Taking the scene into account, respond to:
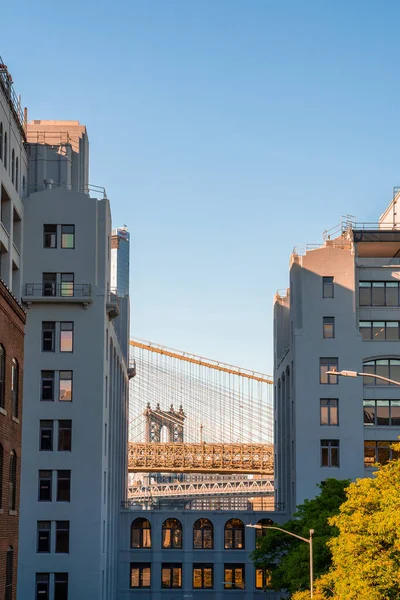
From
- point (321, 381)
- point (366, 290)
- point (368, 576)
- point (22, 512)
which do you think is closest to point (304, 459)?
point (321, 381)

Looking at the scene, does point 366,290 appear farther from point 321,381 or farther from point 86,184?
point 86,184

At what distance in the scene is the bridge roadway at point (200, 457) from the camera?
555ft

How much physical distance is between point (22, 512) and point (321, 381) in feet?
88.3

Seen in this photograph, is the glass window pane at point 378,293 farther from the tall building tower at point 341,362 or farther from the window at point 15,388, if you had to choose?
the window at point 15,388

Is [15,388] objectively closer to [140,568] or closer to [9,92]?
[9,92]

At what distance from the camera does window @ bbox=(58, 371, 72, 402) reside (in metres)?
82.6

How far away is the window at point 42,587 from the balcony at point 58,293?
2004 centimetres

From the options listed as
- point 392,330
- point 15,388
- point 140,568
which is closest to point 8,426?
point 15,388

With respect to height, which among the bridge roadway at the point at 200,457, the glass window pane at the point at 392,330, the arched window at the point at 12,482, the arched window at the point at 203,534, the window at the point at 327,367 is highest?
the glass window pane at the point at 392,330

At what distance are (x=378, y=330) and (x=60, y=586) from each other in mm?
33252

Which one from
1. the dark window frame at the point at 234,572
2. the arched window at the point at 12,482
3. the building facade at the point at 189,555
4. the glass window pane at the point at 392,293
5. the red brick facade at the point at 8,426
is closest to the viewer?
the red brick facade at the point at 8,426

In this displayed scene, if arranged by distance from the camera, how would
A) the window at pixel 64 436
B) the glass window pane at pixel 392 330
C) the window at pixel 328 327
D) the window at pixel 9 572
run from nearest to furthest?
the window at pixel 9 572 < the window at pixel 64 436 < the window at pixel 328 327 < the glass window pane at pixel 392 330

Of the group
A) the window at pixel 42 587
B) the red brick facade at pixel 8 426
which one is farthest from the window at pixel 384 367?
the red brick facade at pixel 8 426

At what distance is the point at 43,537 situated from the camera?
80812mm
